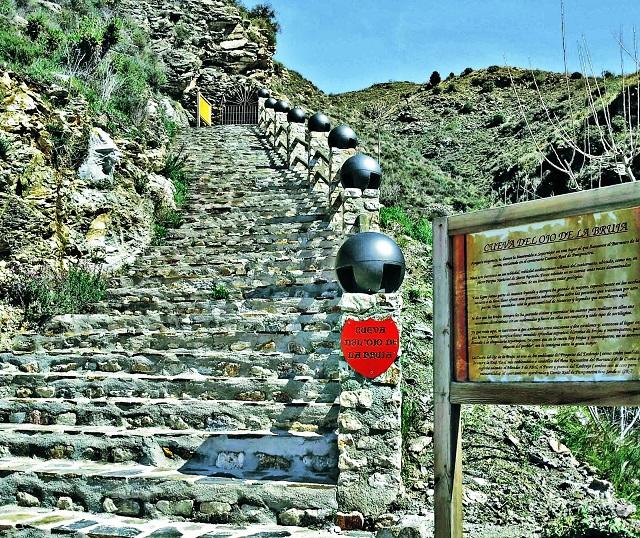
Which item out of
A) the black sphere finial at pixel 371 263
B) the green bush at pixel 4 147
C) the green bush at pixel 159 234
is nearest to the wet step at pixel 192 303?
the green bush at pixel 159 234

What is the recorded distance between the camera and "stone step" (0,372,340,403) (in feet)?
19.8

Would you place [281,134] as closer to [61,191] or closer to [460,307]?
[61,191]

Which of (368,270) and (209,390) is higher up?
(368,270)

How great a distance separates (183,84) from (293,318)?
18.9m

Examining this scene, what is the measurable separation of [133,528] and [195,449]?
90 centimetres

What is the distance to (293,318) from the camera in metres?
7.23

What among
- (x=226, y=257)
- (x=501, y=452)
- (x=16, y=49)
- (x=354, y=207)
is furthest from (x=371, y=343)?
(x=16, y=49)

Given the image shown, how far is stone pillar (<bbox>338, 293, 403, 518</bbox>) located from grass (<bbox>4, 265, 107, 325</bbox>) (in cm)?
497

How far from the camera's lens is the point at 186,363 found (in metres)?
6.69

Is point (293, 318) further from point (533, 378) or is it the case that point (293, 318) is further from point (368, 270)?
point (533, 378)

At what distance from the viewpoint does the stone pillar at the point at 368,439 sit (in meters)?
4.68

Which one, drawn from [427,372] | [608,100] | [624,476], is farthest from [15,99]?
[608,100]

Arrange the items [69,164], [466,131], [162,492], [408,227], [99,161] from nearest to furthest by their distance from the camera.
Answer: [162,492] → [69,164] → [99,161] → [408,227] → [466,131]

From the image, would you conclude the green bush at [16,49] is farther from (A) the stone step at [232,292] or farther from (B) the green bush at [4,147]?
(A) the stone step at [232,292]
